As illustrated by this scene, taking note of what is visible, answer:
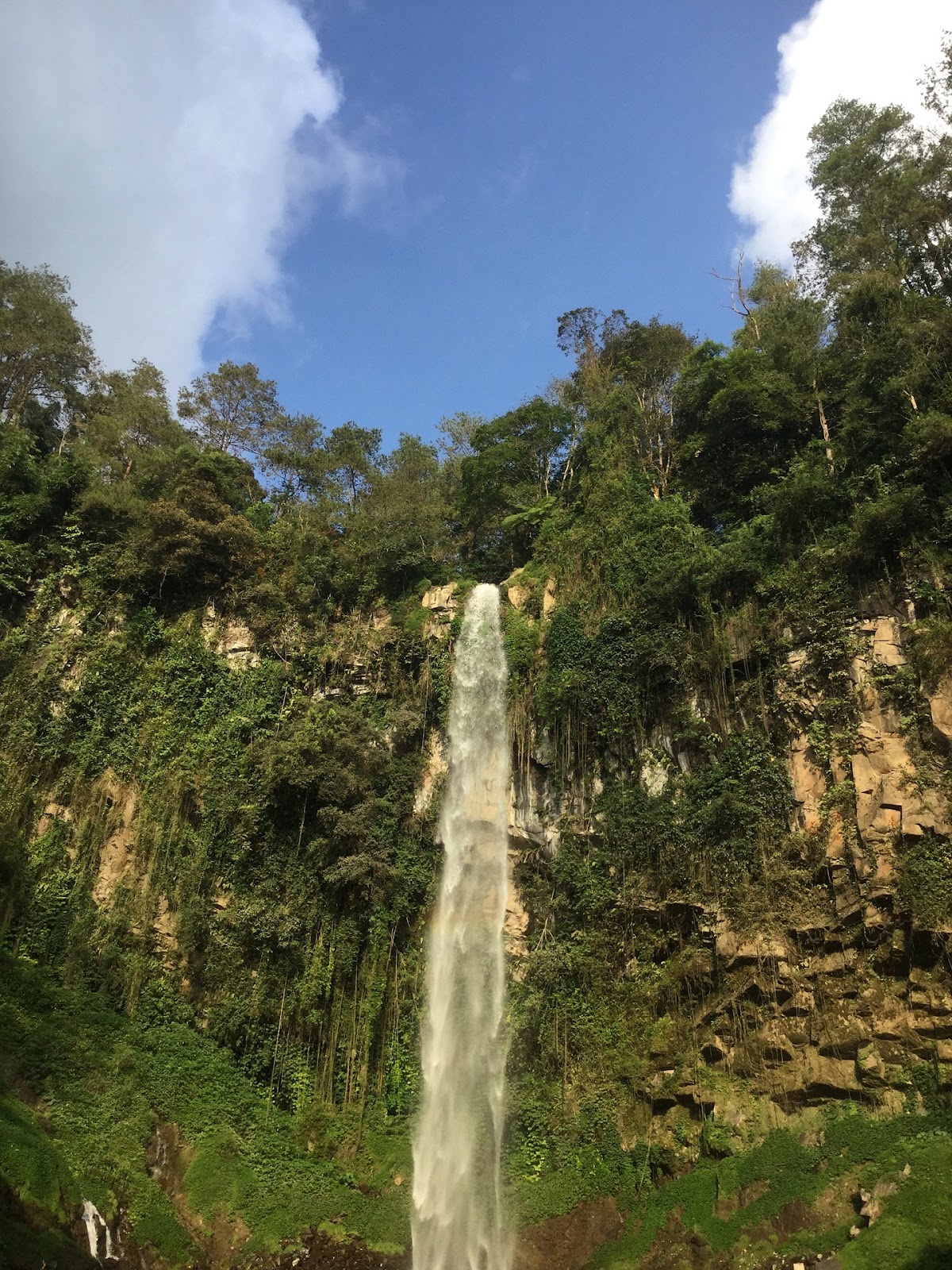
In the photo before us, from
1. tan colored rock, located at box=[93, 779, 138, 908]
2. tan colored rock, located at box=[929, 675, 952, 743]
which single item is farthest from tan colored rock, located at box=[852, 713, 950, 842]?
tan colored rock, located at box=[93, 779, 138, 908]

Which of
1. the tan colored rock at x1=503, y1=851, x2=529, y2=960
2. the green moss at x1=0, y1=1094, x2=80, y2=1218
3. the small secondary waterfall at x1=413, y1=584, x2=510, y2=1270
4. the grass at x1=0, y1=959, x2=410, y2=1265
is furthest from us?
the tan colored rock at x1=503, y1=851, x2=529, y2=960

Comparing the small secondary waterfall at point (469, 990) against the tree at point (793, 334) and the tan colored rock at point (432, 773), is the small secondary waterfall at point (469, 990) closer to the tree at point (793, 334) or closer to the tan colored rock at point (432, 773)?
the tan colored rock at point (432, 773)

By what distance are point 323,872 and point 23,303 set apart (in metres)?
22.8

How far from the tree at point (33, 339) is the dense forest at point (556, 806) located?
0.42 meters

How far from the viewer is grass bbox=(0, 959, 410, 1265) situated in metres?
12.0

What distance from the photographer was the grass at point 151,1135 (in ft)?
39.3

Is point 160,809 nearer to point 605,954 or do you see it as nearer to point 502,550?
point 605,954

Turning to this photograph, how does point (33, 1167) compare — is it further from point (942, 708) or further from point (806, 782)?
point (942, 708)

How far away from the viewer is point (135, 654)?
20.8 m

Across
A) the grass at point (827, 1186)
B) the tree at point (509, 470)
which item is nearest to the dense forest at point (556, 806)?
the grass at point (827, 1186)

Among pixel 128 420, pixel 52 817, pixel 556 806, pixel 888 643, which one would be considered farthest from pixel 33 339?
pixel 888 643

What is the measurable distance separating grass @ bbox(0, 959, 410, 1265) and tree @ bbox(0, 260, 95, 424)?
2044 cm

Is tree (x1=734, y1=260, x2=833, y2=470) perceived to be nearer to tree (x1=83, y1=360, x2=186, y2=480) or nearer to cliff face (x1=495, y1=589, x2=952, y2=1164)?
cliff face (x1=495, y1=589, x2=952, y2=1164)

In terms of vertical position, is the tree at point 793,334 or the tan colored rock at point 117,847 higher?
the tree at point 793,334
